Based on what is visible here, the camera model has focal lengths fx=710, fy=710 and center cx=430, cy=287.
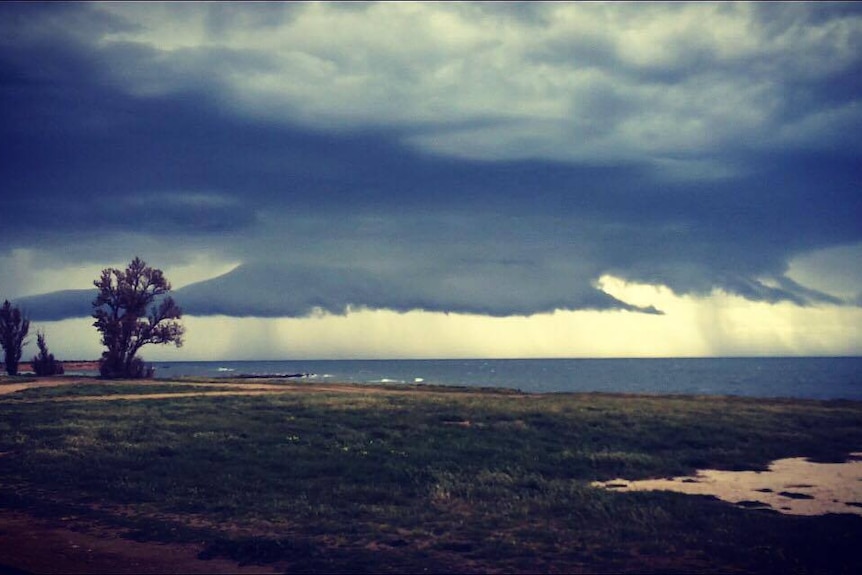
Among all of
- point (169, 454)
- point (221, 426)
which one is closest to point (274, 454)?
point (169, 454)

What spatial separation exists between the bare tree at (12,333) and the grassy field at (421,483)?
58.7m

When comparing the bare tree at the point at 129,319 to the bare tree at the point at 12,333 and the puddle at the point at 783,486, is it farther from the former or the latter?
the puddle at the point at 783,486

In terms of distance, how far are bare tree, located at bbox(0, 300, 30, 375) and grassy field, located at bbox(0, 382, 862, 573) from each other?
58715 millimetres

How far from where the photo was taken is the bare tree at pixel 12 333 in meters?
93.1

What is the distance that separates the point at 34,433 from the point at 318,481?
55.5 ft

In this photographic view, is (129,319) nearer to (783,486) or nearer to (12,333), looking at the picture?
(12,333)

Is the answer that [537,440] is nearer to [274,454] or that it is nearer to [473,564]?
[274,454]

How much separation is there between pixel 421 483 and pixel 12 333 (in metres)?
89.2

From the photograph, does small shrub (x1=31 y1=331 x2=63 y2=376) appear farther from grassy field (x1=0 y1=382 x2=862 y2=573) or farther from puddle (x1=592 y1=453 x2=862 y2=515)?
puddle (x1=592 y1=453 x2=862 y2=515)

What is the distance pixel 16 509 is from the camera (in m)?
19.4

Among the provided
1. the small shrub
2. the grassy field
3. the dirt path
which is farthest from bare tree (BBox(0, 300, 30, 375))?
the dirt path

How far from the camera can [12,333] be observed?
3676 inches

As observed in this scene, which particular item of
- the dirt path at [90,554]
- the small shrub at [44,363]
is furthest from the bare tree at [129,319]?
the dirt path at [90,554]

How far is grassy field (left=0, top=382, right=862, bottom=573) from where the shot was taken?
50.3 feet
